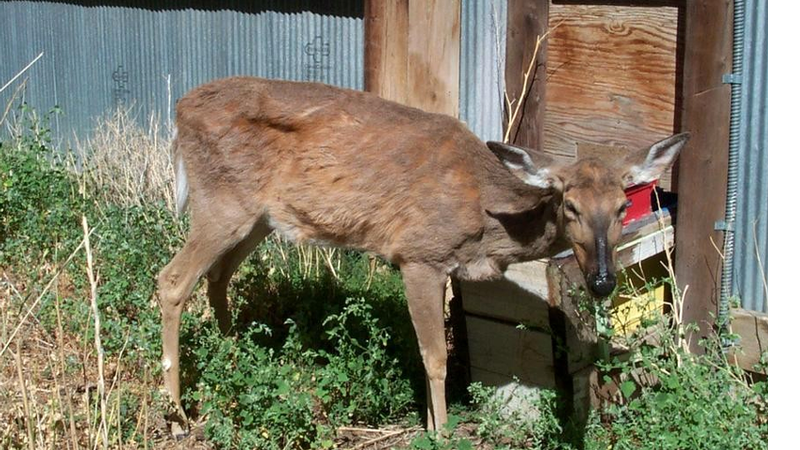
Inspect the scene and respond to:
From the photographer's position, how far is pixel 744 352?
587cm

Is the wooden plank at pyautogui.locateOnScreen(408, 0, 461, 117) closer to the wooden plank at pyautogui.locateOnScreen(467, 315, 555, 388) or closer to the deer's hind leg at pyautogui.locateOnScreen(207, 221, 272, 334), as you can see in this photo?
the deer's hind leg at pyautogui.locateOnScreen(207, 221, 272, 334)

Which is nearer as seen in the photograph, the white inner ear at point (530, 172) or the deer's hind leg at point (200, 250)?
the white inner ear at point (530, 172)

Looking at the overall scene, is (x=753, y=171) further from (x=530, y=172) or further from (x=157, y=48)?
(x=157, y=48)

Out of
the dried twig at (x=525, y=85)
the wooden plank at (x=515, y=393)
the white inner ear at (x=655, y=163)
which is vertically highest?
the dried twig at (x=525, y=85)

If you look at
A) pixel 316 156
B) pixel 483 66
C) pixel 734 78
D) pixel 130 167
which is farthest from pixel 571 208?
pixel 130 167

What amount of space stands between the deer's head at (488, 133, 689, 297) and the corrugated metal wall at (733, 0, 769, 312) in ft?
2.63

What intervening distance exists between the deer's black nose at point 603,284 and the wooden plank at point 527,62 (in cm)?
231

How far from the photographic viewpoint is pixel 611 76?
6562mm

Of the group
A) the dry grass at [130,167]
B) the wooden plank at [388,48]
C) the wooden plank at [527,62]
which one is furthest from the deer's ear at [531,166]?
the dry grass at [130,167]

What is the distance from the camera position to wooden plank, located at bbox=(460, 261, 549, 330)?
5.66m

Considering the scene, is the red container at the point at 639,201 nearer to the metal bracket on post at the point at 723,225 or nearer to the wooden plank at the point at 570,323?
the metal bracket on post at the point at 723,225

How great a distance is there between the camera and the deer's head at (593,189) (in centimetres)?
488
